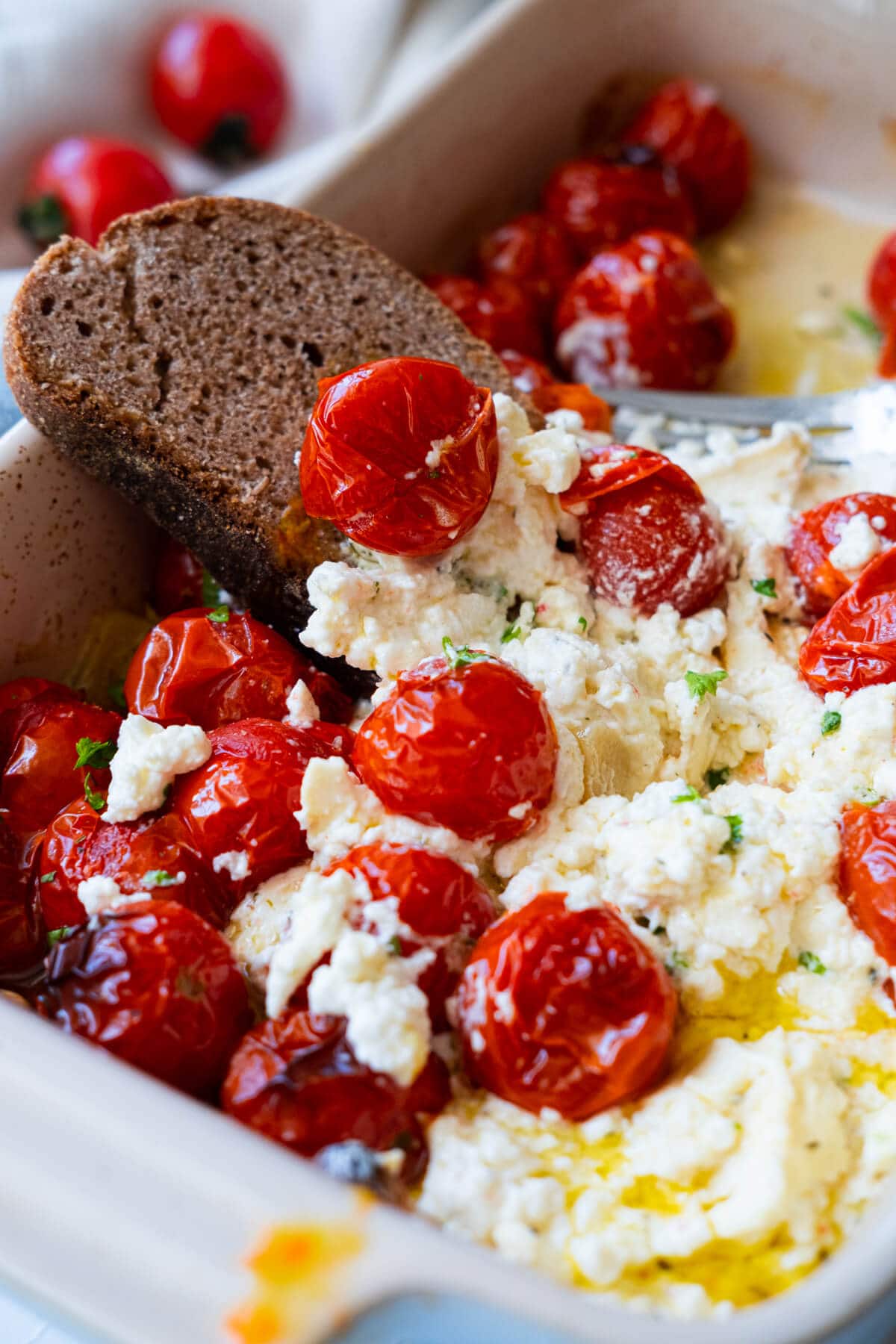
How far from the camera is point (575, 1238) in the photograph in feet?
4.49

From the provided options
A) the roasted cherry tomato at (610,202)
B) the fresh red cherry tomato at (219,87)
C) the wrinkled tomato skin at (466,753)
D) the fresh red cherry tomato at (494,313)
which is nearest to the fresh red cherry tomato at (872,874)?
the wrinkled tomato skin at (466,753)

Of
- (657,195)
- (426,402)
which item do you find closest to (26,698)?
(426,402)

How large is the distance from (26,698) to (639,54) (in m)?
2.59

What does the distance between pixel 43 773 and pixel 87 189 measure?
210 cm

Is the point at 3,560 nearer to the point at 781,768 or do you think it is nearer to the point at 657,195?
the point at 781,768

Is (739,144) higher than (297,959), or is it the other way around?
(297,959)

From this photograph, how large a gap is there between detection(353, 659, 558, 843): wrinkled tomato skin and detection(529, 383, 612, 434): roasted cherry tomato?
89 centimetres

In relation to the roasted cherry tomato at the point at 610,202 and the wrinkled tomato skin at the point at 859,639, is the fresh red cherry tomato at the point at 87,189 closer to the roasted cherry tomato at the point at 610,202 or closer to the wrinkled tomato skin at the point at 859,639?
the roasted cherry tomato at the point at 610,202

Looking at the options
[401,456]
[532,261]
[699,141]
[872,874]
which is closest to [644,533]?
[401,456]

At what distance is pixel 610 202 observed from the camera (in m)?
3.15

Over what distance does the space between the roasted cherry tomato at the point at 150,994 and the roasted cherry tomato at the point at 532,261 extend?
1.99 m

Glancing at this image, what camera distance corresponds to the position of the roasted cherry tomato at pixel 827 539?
2.05m

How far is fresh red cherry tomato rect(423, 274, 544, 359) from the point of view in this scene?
2.84m

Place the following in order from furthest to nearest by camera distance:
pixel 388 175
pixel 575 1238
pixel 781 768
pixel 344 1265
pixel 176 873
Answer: pixel 388 175 → pixel 781 768 → pixel 176 873 → pixel 575 1238 → pixel 344 1265
